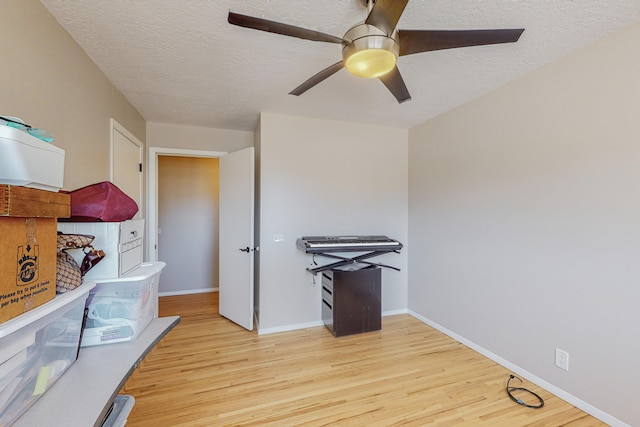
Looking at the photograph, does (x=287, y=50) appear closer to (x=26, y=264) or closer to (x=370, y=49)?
(x=370, y=49)

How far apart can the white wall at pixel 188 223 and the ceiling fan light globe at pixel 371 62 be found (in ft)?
12.4

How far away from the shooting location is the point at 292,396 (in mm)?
2057

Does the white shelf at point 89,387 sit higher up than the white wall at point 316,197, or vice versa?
the white wall at point 316,197

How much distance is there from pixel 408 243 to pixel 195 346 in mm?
2746

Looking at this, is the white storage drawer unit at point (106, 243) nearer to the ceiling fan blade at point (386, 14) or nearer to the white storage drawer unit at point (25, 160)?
the white storage drawer unit at point (25, 160)

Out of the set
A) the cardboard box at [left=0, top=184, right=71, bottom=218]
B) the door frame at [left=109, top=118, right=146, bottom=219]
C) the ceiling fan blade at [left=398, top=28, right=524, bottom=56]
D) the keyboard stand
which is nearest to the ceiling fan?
the ceiling fan blade at [left=398, top=28, right=524, bottom=56]

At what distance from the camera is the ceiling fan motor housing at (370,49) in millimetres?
1282

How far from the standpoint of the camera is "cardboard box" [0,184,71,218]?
739 millimetres

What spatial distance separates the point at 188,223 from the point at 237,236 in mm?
1732

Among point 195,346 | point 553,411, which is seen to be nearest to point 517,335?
point 553,411

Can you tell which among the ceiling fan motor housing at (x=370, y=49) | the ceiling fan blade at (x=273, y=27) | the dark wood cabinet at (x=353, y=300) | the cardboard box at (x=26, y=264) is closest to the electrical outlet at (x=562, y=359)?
the dark wood cabinet at (x=353, y=300)

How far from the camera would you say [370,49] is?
129cm

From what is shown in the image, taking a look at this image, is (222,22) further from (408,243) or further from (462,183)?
(408,243)

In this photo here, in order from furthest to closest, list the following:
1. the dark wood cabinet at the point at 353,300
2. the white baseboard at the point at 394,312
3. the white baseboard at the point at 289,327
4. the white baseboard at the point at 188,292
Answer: the white baseboard at the point at 188,292
the white baseboard at the point at 394,312
the white baseboard at the point at 289,327
the dark wood cabinet at the point at 353,300
